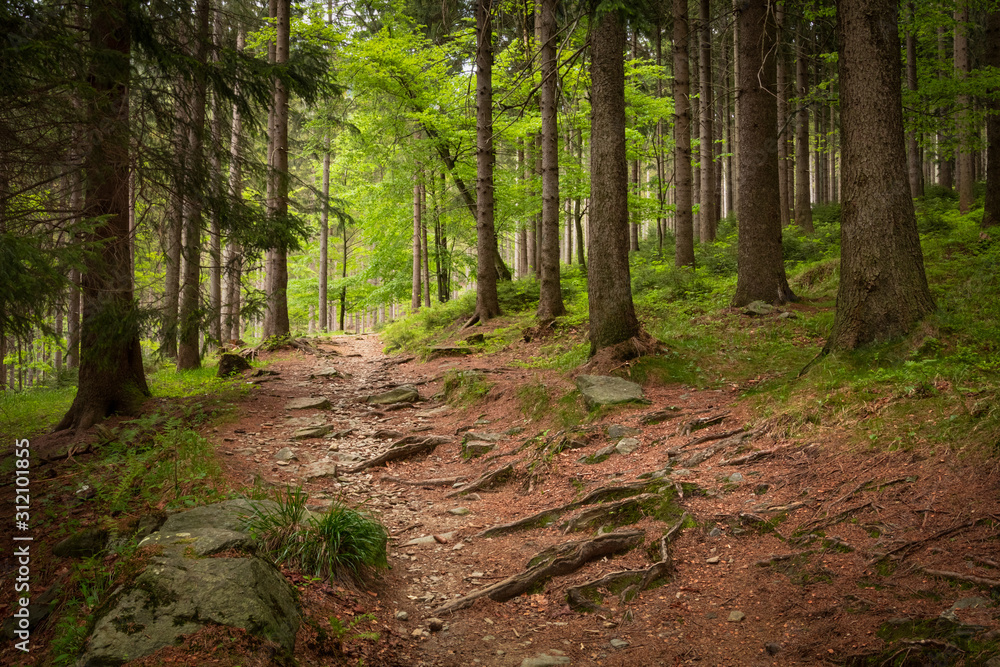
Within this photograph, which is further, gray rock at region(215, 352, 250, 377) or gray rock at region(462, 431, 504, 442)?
gray rock at region(215, 352, 250, 377)

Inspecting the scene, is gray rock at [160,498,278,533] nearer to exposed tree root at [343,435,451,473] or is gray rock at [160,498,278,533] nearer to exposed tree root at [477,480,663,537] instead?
exposed tree root at [477,480,663,537]

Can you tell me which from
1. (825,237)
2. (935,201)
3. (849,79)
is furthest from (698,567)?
(935,201)

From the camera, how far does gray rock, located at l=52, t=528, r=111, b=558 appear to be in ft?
15.3

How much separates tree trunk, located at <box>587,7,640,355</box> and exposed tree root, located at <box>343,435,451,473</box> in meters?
3.19

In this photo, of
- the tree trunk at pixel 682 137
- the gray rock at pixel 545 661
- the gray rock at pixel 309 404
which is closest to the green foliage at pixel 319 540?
the gray rock at pixel 545 661

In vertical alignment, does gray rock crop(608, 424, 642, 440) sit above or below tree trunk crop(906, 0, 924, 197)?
below

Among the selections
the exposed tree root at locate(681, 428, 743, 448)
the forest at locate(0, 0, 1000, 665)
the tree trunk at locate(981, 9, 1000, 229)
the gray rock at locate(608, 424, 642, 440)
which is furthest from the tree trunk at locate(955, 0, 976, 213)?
the gray rock at locate(608, 424, 642, 440)

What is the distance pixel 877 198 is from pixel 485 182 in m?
10.5

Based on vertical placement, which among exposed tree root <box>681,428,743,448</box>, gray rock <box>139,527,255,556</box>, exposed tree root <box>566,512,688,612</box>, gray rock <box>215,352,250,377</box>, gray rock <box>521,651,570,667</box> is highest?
gray rock <box>215,352,250,377</box>

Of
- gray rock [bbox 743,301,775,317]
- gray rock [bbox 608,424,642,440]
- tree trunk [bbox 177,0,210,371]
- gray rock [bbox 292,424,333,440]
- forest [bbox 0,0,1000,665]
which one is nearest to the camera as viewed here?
forest [bbox 0,0,1000,665]

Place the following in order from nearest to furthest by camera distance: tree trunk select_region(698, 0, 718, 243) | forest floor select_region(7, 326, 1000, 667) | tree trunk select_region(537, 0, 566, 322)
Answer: forest floor select_region(7, 326, 1000, 667) < tree trunk select_region(537, 0, 566, 322) < tree trunk select_region(698, 0, 718, 243)

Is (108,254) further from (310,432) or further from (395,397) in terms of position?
(395,397)

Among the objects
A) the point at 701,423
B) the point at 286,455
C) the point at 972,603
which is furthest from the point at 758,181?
the point at 286,455

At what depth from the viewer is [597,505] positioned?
5.67m
